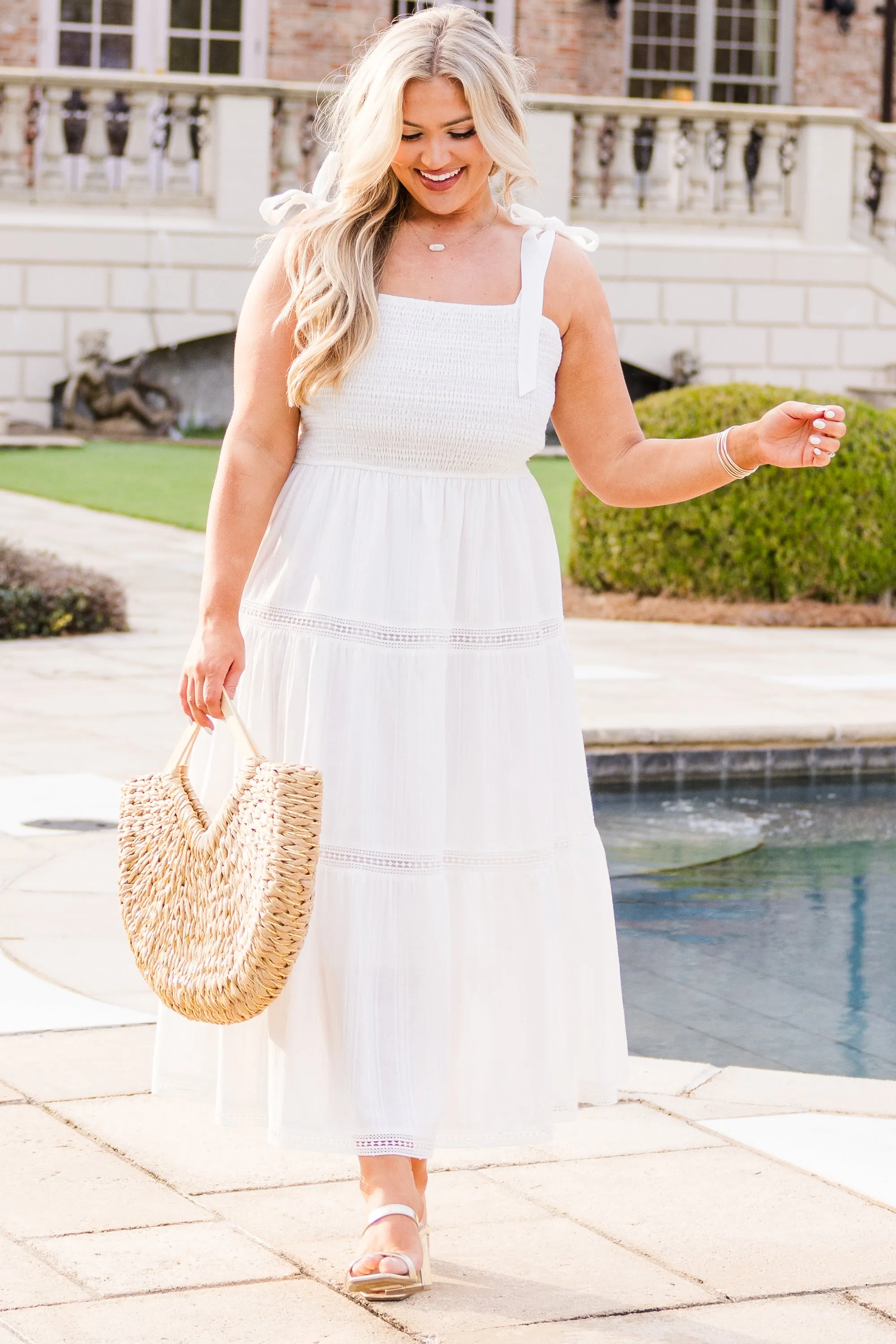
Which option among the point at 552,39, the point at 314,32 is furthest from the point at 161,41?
the point at 552,39

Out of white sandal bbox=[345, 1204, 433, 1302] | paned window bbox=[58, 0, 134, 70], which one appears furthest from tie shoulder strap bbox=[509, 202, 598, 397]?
paned window bbox=[58, 0, 134, 70]

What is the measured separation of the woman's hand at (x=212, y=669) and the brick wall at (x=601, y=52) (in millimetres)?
20608

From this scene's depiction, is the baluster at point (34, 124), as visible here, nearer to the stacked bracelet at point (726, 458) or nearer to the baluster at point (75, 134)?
the baluster at point (75, 134)

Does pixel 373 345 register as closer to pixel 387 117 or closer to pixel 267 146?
pixel 387 117

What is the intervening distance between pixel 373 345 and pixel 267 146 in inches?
669

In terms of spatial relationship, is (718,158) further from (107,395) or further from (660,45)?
(107,395)

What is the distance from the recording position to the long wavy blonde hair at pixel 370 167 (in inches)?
116

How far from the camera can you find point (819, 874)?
6.35 meters

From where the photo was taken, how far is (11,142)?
19.1 m

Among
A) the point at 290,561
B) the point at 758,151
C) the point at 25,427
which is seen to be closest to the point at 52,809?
the point at 290,561

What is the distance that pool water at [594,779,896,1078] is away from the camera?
189 inches

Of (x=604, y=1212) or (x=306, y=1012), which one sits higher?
(x=306, y=1012)

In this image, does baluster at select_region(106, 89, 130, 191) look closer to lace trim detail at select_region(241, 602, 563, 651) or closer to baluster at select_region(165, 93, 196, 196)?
baluster at select_region(165, 93, 196, 196)

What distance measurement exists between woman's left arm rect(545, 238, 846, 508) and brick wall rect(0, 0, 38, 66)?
18.7 metres
